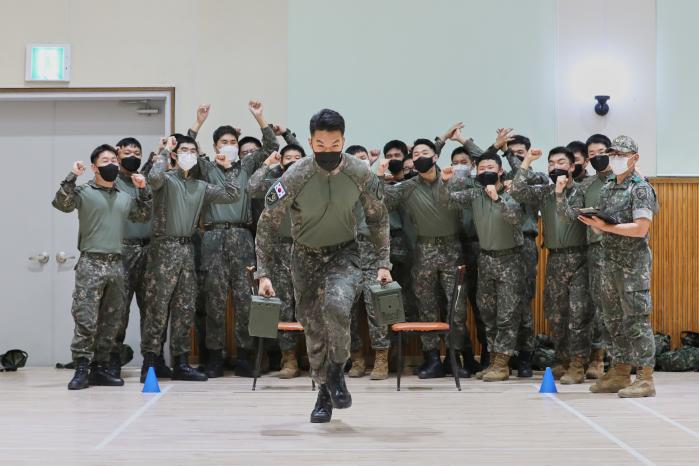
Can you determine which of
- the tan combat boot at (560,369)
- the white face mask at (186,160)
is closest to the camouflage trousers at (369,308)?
the tan combat boot at (560,369)

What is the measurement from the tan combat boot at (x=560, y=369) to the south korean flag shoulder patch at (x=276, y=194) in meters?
3.70

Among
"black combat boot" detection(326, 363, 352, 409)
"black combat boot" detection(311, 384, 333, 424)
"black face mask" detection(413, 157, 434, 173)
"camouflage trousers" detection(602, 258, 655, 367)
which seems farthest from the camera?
"black face mask" detection(413, 157, 434, 173)

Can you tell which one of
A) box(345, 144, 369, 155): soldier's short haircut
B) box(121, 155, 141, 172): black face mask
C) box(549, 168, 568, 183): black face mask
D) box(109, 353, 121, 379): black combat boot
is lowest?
box(109, 353, 121, 379): black combat boot

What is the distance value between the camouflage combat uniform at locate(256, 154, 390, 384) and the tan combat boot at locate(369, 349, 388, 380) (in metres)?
2.48

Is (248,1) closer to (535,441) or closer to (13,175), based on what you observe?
(13,175)

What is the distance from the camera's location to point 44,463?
4.62 m

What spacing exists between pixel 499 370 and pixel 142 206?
3.27 metres

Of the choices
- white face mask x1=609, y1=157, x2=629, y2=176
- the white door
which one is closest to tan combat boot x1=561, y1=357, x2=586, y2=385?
white face mask x1=609, y1=157, x2=629, y2=176

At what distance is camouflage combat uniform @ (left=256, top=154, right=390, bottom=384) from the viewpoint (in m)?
5.29

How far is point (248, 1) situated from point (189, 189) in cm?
246

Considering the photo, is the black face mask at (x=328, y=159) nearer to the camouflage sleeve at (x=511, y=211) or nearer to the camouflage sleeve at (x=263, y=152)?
the camouflage sleeve at (x=511, y=211)

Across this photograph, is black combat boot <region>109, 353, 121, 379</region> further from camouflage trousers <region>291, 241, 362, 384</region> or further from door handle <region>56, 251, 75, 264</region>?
camouflage trousers <region>291, 241, 362, 384</region>

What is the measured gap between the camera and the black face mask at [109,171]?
740 centimetres

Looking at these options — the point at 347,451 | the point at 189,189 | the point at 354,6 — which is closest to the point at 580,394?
the point at 347,451
